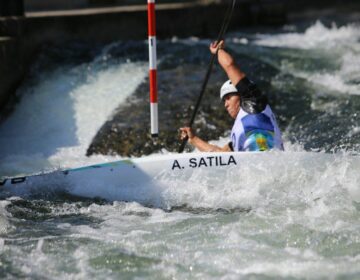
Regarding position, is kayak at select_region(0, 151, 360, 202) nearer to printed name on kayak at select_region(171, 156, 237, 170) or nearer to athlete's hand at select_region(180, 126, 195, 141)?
printed name on kayak at select_region(171, 156, 237, 170)

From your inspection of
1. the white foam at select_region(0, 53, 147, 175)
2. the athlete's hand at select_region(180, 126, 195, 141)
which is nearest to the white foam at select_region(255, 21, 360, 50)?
the white foam at select_region(0, 53, 147, 175)

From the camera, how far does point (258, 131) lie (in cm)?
577

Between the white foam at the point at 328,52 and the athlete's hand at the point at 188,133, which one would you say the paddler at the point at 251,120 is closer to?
the athlete's hand at the point at 188,133

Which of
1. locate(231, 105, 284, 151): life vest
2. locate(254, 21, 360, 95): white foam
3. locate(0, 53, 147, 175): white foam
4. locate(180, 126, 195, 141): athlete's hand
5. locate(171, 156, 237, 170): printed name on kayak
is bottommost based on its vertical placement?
locate(171, 156, 237, 170): printed name on kayak

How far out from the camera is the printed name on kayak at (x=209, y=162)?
564 cm

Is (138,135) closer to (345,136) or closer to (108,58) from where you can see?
(345,136)

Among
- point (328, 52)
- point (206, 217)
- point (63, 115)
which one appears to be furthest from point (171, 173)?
point (328, 52)

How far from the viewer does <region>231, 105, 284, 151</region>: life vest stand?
5.75 m

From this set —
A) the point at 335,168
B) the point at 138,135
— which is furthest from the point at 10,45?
the point at 335,168

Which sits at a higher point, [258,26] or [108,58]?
[258,26]

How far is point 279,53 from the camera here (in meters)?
11.4

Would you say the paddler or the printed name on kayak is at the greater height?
the paddler

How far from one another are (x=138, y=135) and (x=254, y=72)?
8.54 feet

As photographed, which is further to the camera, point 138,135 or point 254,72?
point 254,72
